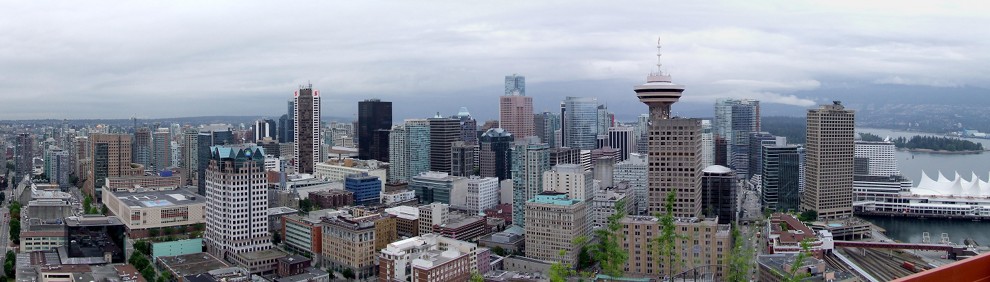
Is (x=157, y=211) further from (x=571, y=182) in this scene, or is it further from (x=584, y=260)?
(x=584, y=260)

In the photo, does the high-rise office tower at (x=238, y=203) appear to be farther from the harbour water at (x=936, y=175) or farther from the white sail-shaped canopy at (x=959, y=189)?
the white sail-shaped canopy at (x=959, y=189)

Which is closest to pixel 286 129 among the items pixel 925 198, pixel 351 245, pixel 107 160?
pixel 107 160

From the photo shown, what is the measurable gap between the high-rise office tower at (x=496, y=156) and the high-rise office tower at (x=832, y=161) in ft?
27.8

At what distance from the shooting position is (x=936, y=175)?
22594mm

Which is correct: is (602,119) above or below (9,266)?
above

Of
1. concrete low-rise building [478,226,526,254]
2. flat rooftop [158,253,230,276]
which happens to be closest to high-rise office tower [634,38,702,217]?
concrete low-rise building [478,226,526,254]

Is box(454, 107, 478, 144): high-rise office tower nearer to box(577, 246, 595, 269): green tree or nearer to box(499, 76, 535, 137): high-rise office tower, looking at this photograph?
box(499, 76, 535, 137): high-rise office tower

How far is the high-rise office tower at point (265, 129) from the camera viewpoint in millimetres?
37234

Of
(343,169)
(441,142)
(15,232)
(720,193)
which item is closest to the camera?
(15,232)

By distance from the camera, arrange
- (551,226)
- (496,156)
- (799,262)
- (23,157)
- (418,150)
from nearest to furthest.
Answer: (799,262) < (551,226) < (496,156) < (418,150) < (23,157)

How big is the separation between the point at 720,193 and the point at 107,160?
15704mm

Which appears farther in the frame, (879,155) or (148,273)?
(879,155)

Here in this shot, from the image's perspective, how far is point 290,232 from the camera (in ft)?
45.9

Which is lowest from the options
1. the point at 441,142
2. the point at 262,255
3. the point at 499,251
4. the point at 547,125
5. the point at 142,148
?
the point at 499,251
